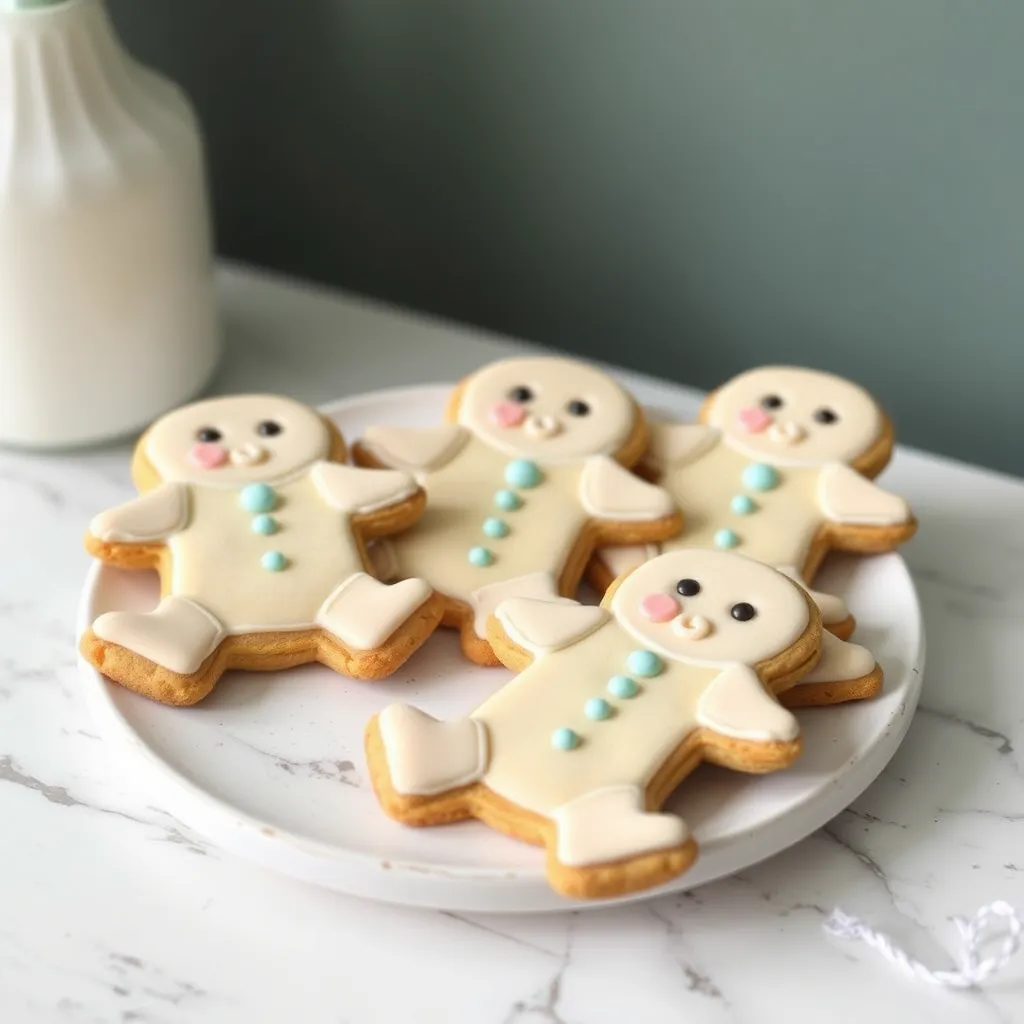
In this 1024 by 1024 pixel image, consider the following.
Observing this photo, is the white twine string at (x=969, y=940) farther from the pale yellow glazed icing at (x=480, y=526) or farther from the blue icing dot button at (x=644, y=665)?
the pale yellow glazed icing at (x=480, y=526)

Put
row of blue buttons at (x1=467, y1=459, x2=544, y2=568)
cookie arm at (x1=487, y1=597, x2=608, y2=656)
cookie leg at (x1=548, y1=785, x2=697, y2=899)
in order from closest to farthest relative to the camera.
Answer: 1. cookie leg at (x1=548, y1=785, x2=697, y2=899)
2. cookie arm at (x1=487, y1=597, x2=608, y2=656)
3. row of blue buttons at (x1=467, y1=459, x2=544, y2=568)

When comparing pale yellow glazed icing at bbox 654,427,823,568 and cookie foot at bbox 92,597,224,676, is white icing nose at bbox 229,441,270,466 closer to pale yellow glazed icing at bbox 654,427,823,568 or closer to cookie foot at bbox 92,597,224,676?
cookie foot at bbox 92,597,224,676

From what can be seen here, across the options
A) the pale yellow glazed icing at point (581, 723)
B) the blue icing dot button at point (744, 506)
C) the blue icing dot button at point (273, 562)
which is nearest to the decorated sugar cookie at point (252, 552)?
the blue icing dot button at point (273, 562)

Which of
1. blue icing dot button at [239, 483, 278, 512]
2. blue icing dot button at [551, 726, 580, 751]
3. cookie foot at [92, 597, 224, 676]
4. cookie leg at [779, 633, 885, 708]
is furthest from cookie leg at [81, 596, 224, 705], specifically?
cookie leg at [779, 633, 885, 708]

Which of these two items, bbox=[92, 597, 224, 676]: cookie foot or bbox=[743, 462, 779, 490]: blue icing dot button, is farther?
bbox=[743, 462, 779, 490]: blue icing dot button

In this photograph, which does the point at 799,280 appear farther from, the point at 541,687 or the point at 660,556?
the point at 541,687
